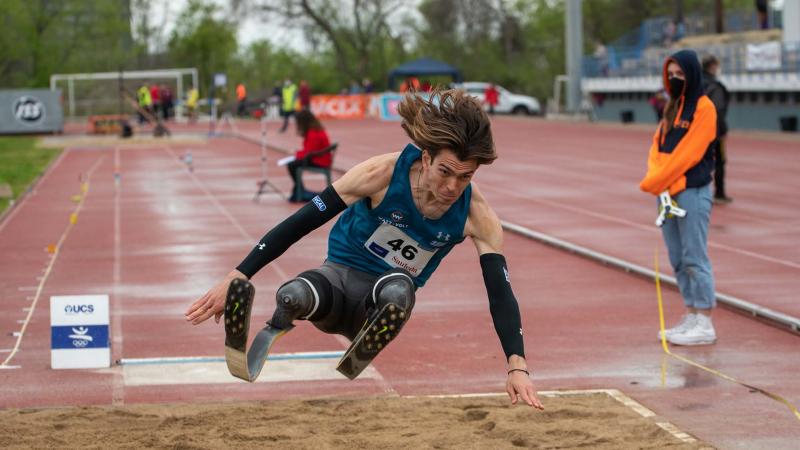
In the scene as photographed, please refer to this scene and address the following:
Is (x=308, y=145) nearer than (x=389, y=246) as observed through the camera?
No

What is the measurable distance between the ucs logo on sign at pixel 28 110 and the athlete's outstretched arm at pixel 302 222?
4015cm

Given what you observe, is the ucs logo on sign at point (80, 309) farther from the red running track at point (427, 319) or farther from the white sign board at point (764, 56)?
the white sign board at point (764, 56)

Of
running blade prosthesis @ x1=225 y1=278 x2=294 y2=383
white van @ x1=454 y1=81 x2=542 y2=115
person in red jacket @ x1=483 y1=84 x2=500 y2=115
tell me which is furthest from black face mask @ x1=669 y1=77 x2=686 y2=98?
white van @ x1=454 y1=81 x2=542 y2=115

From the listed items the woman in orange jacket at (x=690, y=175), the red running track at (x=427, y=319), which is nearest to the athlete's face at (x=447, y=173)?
the red running track at (x=427, y=319)

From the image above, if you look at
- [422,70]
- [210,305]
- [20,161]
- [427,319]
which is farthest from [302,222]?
[422,70]

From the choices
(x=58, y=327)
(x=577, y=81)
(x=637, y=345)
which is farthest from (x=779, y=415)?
(x=577, y=81)

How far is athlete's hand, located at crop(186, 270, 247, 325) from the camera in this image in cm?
504

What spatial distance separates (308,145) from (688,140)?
1157cm

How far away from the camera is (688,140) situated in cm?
887

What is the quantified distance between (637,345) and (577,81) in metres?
43.0

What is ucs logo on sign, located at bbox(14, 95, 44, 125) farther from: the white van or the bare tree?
the bare tree

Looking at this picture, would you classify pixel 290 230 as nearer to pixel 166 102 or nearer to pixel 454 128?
pixel 454 128

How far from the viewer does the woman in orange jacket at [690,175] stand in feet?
29.0

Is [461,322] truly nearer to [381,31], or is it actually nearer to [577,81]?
[577,81]
